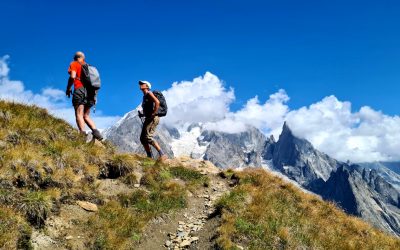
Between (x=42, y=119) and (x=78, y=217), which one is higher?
(x=42, y=119)

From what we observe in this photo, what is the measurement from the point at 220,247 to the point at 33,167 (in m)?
6.60

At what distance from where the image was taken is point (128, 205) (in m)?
16.2

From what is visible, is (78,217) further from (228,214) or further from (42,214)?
(228,214)

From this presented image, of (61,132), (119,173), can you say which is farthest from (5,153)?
(119,173)

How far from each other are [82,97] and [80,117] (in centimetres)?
91

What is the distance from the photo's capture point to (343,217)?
20.5 meters

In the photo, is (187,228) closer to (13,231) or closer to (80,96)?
(13,231)

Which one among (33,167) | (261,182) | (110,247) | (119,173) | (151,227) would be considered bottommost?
(110,247)

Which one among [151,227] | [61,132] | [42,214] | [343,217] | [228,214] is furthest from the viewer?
[343,217]

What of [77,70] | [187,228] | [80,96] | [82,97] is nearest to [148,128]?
[82,97]

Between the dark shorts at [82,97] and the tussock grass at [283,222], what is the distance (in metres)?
6.86

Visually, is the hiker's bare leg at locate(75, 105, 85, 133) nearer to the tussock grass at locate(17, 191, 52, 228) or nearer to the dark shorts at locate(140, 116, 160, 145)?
the dark shorts at locate(140, 116, 160, 145)

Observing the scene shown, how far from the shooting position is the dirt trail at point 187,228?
1478cm

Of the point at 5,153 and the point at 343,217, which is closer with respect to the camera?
the point at 5,153
